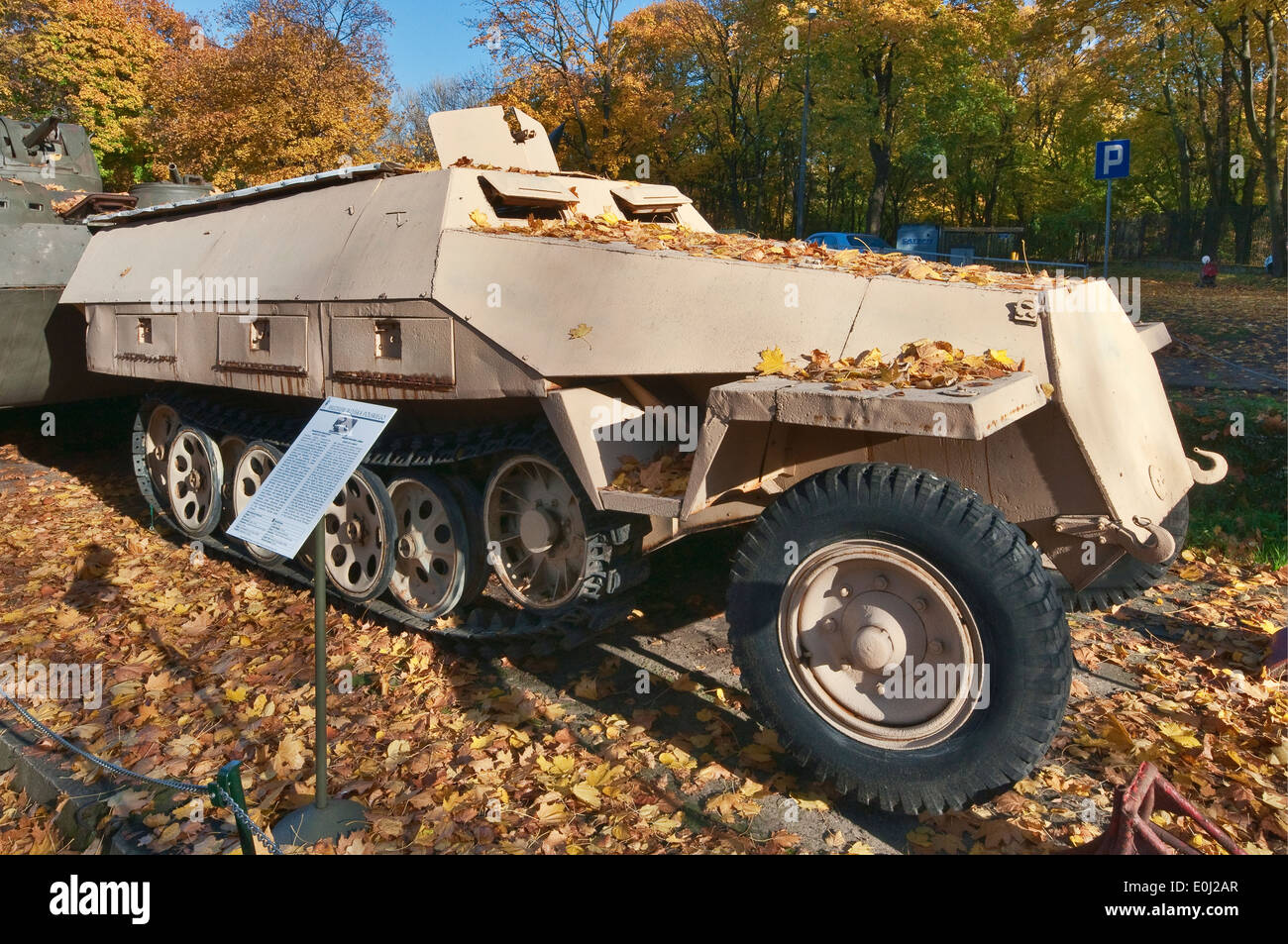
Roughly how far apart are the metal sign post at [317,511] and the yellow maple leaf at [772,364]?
Result: 4.70ft

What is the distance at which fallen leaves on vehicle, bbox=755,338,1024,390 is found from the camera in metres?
3.47

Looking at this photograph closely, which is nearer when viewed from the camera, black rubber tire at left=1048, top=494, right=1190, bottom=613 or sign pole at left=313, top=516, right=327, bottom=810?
sign pole at left=313, top=516, right=327, bottom=810

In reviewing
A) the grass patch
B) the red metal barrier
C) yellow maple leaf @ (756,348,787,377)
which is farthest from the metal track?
the grass patch

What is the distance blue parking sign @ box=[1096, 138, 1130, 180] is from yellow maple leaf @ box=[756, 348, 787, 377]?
7586 mm

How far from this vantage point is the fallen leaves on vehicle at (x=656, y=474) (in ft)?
13.3

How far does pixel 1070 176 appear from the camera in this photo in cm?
3250

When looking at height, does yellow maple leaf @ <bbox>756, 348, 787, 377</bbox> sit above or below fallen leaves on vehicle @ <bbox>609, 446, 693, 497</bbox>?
above

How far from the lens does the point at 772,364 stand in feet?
12.7

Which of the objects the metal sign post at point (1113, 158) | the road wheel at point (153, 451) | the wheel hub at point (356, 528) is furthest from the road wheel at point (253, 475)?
the metal sign post at point (1113, 158)

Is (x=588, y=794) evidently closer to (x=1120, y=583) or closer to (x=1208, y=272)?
(x=1120, y=583)

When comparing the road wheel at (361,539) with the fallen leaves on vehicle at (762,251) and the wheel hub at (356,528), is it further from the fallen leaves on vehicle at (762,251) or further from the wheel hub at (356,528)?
the fallen leaves on vehicle at (762,251)

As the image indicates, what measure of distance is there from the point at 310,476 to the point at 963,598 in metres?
2.33

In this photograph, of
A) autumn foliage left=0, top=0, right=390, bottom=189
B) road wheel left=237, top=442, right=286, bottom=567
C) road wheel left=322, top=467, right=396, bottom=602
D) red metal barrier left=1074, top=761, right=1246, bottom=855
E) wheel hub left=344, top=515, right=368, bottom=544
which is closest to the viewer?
red metal barrier left=1074, top=761, right=1246, bottom=855

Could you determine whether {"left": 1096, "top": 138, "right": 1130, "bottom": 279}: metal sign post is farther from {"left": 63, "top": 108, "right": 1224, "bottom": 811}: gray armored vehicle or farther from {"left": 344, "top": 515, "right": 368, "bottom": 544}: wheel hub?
{"left": 344, "top": 515, "right": 368, "bottom": 544}: wheel hub
